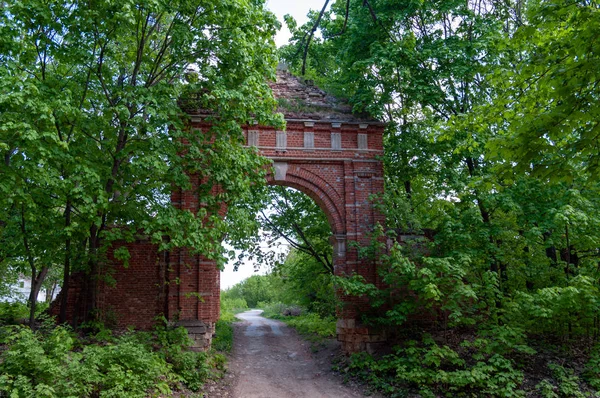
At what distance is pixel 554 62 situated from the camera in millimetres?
5863

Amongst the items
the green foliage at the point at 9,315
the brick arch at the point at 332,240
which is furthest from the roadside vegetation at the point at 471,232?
the green foliage at the point at 9,315

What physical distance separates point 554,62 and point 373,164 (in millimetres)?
7792

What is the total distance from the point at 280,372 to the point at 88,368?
6.00 meters

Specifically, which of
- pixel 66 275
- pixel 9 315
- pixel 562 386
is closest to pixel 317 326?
pixel 562 386

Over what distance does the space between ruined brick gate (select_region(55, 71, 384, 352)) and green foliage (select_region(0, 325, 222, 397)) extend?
176 cm

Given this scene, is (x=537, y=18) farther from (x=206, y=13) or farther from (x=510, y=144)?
(x=206, y=13)

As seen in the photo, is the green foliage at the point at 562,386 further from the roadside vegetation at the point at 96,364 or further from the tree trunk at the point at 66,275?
the tree trunk at the point at 66,275

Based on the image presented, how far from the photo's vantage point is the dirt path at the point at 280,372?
1042cm

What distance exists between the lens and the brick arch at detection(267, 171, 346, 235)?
13266 mm

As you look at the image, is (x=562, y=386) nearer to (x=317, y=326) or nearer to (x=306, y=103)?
(x=306, y=103)

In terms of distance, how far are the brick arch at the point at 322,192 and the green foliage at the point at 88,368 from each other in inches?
214

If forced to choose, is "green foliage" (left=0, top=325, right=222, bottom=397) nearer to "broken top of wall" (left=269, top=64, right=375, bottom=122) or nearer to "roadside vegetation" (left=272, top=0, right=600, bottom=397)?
"roadside vegetation" (left=272, top=0, right=600, bottom=397)

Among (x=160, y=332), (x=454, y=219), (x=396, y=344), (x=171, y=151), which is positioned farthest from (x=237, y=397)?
(x=454, y=219)

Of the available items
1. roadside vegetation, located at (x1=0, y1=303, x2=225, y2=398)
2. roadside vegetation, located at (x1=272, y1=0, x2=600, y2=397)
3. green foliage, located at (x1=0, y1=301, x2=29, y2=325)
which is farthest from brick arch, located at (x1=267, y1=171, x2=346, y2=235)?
green foliage, located at (x1=0, y1=301, x2=29, y2=325)
